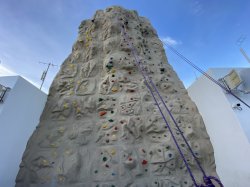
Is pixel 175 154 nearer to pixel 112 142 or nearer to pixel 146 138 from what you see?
pixel 146 138

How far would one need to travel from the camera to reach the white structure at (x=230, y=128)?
6.65 ft

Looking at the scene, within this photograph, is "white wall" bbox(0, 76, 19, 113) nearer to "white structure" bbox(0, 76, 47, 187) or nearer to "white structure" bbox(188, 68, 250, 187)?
"white structure" bbox(0, 76, 47, 187)

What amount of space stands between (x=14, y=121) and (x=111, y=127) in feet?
3.51

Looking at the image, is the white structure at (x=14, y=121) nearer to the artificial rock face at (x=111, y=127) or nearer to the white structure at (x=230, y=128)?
the artificial rock face at (x=111, y=127)

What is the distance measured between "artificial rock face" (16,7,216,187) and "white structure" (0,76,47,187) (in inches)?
17.4

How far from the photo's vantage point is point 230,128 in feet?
7.33

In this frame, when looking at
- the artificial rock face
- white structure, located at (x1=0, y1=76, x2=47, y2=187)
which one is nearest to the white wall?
white structure, located at (x1=0, y1=76, x2=47, y2=187)

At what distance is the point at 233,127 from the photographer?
2170mm

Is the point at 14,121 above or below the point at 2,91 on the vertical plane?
below

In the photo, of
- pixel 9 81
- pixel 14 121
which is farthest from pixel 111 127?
pixel 9 81

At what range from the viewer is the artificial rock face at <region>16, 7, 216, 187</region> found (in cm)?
98

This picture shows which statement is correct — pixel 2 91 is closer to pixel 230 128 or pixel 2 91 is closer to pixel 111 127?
pixel 111 127

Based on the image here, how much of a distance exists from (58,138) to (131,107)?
2.06 ft

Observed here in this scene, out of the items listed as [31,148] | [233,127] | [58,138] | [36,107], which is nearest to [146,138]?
[58,138]
